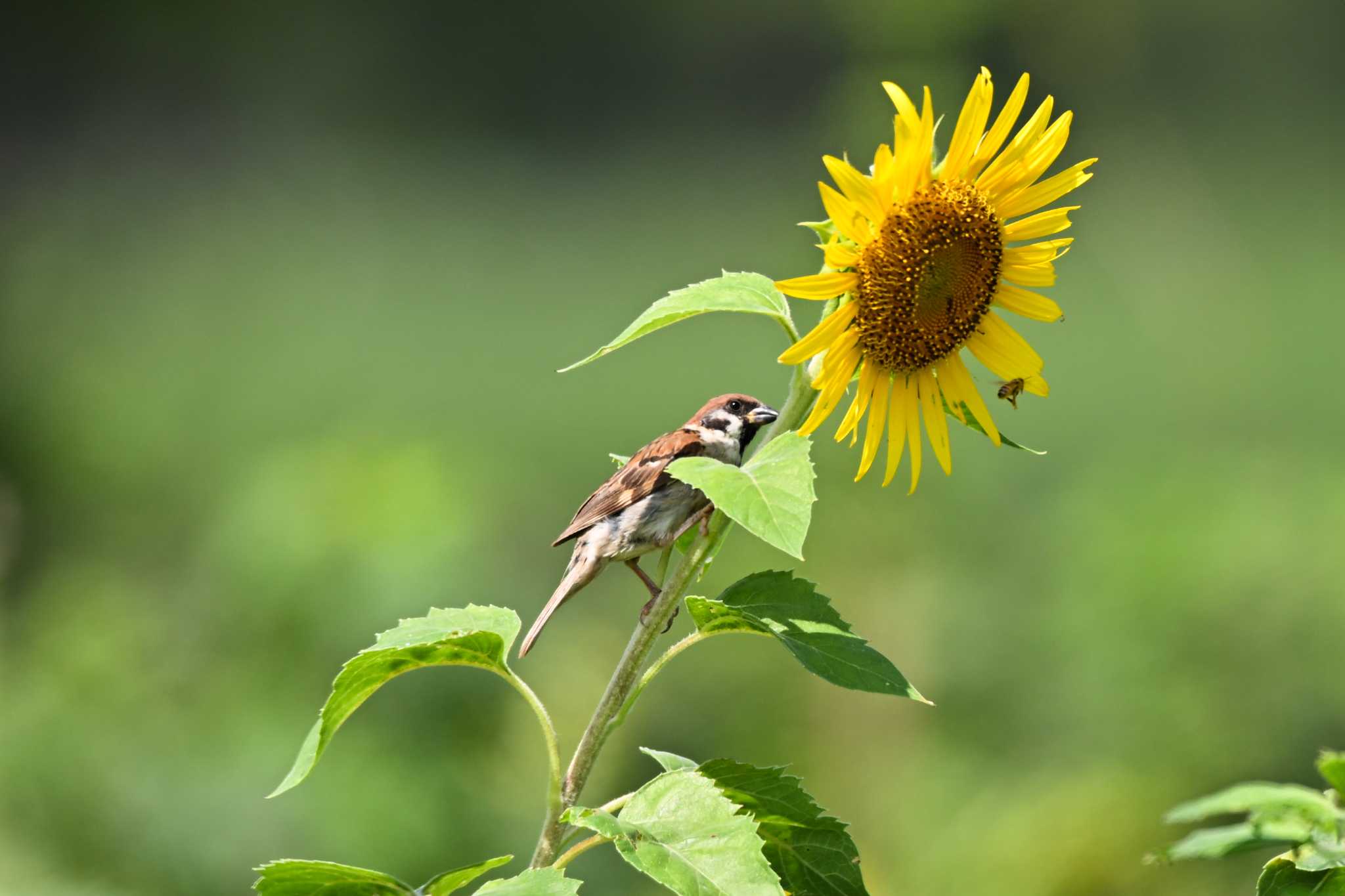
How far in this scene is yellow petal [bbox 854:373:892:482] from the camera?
891 mm

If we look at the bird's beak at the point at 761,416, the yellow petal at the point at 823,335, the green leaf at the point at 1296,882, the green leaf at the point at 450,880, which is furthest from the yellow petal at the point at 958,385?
the green leaf at the point at 450,880

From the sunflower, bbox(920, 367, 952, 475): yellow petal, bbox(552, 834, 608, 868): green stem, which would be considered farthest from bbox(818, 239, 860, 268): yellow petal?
bbox(552, 834, 608, 868): green stem

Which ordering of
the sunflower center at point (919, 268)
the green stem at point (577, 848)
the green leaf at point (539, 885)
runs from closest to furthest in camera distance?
the green leaf at point (539, 885), the green stem at point (577, 848), the sunflower center at point (919, 268)

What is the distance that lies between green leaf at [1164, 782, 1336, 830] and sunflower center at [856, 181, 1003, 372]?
34 centimetres

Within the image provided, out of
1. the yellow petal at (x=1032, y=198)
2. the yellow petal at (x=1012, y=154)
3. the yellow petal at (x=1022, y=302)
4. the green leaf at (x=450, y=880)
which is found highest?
the yellow petal at (x=1012, y=154)

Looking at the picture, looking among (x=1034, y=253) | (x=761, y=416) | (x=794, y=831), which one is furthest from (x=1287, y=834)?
(x=761, y=416)

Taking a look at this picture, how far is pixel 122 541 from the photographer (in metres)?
5.04

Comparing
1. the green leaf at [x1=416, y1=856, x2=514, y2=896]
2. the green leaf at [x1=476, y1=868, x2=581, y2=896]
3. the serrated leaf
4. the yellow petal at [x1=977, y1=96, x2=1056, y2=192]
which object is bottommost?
the green leaf at [x1=476, y1=868, x2=581, y2=896]

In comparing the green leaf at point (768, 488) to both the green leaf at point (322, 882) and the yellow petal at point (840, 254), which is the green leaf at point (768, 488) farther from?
the green leaf at point (322, 882)

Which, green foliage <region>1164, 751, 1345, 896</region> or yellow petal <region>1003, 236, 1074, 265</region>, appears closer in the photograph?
green foliage <region>1164, 751, 1345, 896</region>

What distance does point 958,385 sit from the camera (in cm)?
91

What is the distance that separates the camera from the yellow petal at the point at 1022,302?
901 millimetres

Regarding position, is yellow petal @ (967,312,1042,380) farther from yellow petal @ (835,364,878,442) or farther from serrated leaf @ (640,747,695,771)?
serrated leaf @ (640,747,695,771)

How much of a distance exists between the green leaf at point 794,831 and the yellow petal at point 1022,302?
0.35 meters
